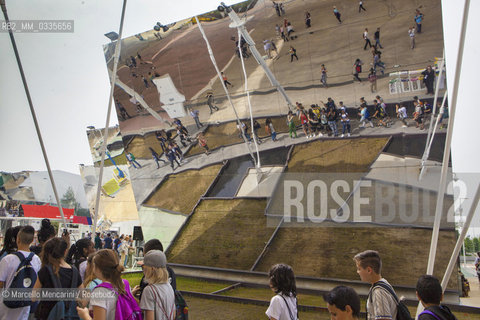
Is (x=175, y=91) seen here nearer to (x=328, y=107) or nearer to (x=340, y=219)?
(x=328, y=107)

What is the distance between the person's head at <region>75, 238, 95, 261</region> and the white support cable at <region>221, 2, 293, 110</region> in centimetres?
630

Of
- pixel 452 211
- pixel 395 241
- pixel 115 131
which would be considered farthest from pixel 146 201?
pixel 115 131

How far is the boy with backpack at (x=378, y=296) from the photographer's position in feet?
9.21

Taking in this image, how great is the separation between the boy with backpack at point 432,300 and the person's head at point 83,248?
9.31ft

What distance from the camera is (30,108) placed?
277 inches

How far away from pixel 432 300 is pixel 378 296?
13.0 inches

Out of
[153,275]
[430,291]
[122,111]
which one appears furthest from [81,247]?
[122,111]

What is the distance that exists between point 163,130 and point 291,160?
3.95m

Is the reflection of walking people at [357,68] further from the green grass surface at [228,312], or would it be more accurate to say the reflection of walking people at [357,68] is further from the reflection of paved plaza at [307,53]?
the green grass surface at [228,312]

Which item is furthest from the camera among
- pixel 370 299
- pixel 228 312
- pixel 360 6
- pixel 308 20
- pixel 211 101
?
pixel 211 101

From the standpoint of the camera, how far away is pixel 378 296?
2.87 m

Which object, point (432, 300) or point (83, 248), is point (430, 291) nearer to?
point (432, 300)

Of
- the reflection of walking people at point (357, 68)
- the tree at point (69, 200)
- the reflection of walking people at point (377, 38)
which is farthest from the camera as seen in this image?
the tree at point (69, 200)

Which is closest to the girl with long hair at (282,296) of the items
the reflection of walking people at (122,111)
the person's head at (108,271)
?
the person's head at (108,271)
